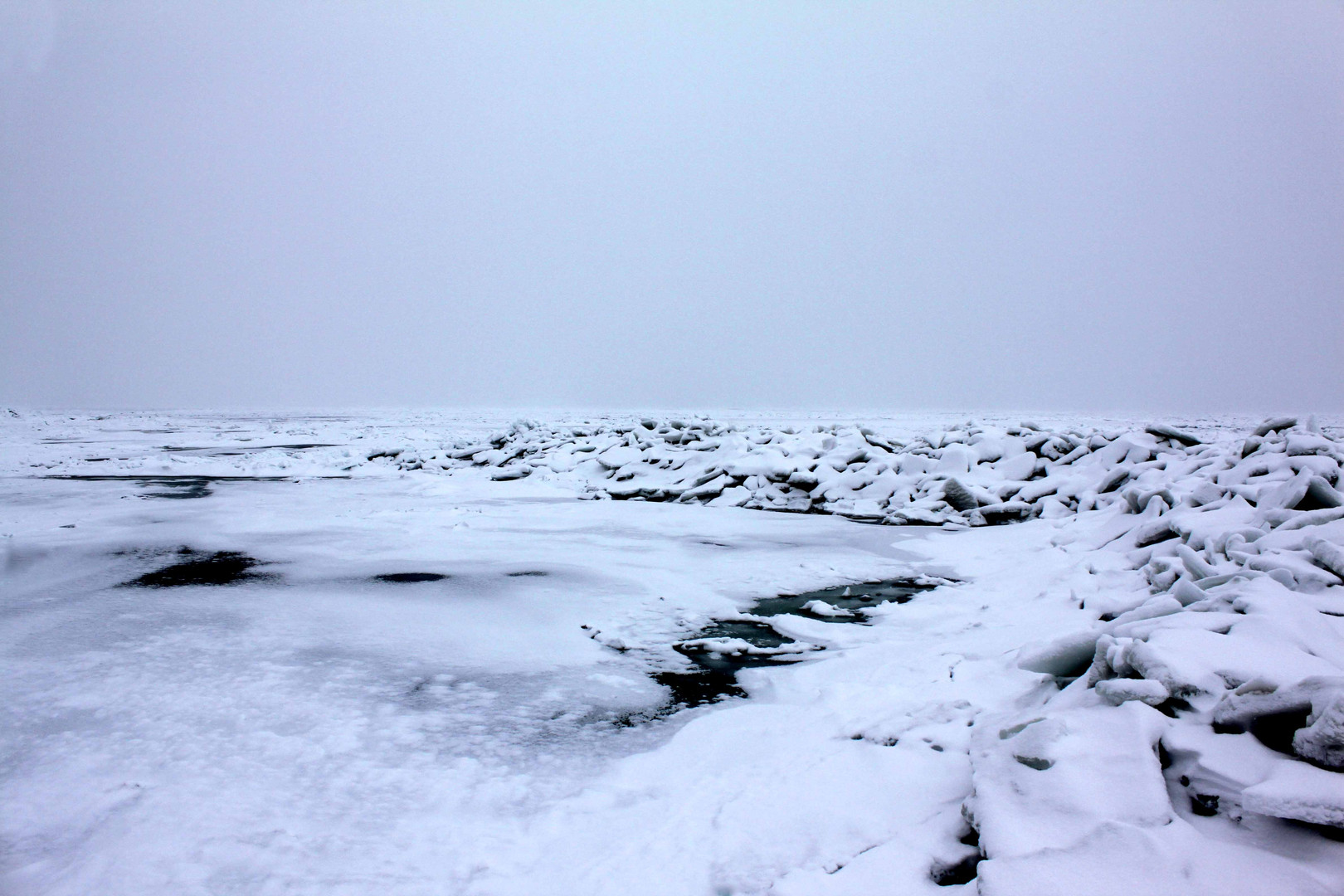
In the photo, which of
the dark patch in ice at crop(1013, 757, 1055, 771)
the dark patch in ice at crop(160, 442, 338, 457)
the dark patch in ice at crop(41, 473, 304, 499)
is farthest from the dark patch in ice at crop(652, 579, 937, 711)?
the dark patch in ice at crop(160, 442, 338, 457)

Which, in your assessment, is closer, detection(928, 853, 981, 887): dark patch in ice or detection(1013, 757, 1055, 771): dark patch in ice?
detection(928, 853, 981, 887): dark patch in ice

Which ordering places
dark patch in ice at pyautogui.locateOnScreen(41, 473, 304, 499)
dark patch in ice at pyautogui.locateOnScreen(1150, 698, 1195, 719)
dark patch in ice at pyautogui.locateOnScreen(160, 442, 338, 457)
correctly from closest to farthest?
dark patch in ice at pyautogui.locateOnScreen(1150, 698, 1195, 719)
dark patch in ice at pyautogui.locateOnScreen(41, 473, 304, 499)
dark patch in ice at pyautogui.locateOnScreen(160, 442, 338, 457)

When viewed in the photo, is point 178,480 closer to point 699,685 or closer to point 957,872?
point 699,685

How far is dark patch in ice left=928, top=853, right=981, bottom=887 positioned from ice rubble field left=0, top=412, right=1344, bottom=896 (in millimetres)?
12

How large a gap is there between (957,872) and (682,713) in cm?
97

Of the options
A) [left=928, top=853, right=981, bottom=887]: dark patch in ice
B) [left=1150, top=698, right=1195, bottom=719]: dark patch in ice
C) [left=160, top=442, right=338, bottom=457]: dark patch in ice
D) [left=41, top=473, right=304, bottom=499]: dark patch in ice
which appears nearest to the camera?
[left=928, top=853, right=981, bottom=887]: dark patch in ice

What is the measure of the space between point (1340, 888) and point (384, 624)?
2.79 meters

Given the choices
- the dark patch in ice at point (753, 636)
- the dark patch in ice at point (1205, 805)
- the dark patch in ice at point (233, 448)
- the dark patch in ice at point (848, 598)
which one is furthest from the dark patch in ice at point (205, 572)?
the dark patch in ice at point (233, 448)

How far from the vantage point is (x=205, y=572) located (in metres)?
3.75

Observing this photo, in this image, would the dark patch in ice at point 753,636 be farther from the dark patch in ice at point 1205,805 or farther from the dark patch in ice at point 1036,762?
the dark patch in ice at point 1205,805

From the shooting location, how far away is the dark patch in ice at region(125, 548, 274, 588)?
139 inches

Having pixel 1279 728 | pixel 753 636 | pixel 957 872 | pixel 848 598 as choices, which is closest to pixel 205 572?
pixel 753 636

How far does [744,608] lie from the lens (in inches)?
130

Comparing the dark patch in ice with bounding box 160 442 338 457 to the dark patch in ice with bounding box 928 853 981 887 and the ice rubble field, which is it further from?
the dark patch in ice with bounding box 928 853 981 887
